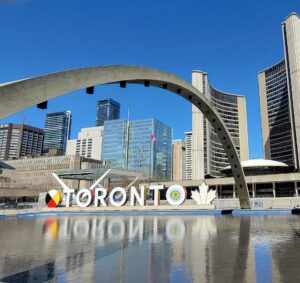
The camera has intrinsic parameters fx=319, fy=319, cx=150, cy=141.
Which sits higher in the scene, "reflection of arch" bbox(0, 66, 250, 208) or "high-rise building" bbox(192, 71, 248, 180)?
"high-rise building" bbox(192, 71, 248, 180)

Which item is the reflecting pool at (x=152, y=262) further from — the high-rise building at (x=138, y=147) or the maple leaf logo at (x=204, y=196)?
the high-rise building at (x=138, y=147)

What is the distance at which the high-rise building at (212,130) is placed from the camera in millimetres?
154875

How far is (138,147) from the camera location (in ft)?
604

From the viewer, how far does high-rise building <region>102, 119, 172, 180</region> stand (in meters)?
180

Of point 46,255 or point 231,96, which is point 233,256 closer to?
point 46,255

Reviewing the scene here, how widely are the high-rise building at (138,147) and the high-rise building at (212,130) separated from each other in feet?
96.0

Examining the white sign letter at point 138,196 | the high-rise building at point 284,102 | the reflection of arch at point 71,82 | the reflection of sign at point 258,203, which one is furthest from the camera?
the high-rise building at point 284,102

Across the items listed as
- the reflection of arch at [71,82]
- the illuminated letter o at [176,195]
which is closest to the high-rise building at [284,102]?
the illuminated letter o at [176,195]

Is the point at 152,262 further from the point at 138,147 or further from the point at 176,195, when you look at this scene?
the point at 138,147

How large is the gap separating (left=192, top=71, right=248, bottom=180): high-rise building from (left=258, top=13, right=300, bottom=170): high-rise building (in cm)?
1895

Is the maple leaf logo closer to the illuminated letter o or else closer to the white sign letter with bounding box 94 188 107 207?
the illuminated letter o

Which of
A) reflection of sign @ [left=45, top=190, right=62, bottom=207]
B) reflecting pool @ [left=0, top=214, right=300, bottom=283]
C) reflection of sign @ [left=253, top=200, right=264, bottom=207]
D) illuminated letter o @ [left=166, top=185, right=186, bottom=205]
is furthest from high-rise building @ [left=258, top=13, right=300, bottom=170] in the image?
reflecting pool @ [left=0, top=214, right=300, bottom=283]

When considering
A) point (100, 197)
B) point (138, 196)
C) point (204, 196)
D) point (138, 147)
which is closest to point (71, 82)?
point (204, 196)

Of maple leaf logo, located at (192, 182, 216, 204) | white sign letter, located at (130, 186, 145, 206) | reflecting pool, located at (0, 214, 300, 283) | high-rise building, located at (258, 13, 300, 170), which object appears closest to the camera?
reflecting pool, located at (0, 214, 300, 283)
